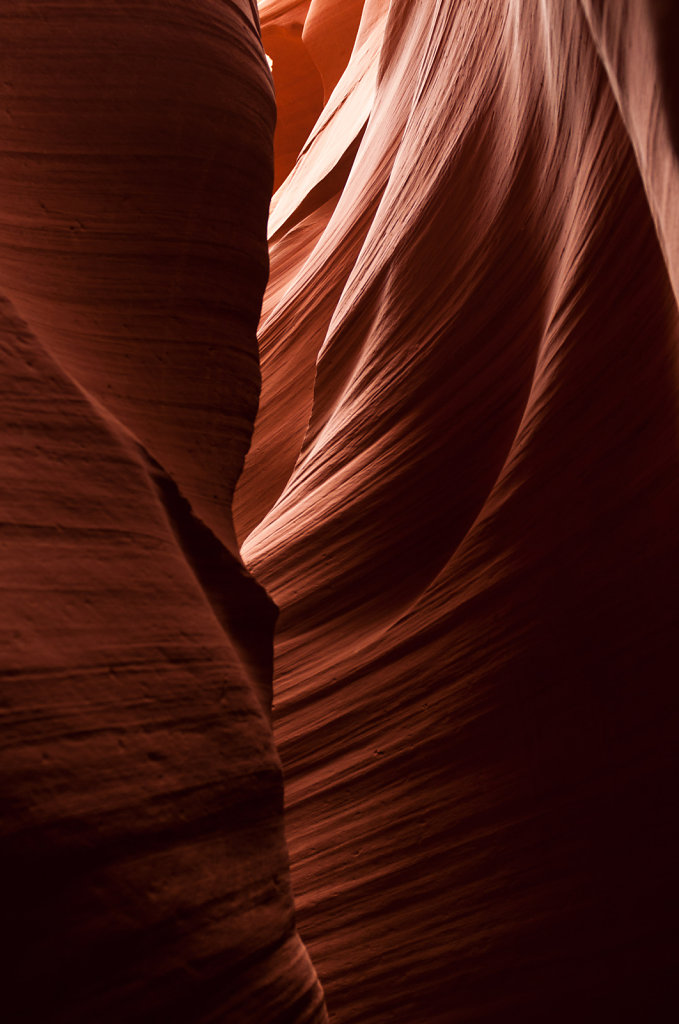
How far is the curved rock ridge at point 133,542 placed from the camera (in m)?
0.88

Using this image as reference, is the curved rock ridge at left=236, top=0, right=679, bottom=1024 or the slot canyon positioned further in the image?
the curved rock ridge at left=236, top=0, right=679, bottom=1024

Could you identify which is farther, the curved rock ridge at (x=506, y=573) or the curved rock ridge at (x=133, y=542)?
the curved rock ridge at (x=506, y=573)

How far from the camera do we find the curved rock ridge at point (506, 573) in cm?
143

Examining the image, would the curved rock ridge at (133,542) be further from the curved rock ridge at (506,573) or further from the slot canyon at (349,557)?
the curved rock ridge at (506,573)

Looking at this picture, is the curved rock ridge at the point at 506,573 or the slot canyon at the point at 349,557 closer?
the slot canyon at the point at 349,557

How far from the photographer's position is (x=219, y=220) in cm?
159

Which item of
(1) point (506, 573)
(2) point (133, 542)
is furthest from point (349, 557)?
(2) point (133, 542)

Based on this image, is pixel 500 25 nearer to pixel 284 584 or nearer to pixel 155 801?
pixel 284 584

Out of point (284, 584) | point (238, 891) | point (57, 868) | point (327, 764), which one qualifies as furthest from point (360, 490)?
point (57, 868)

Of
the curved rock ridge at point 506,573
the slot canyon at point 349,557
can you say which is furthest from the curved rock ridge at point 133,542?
the curved rock ridge at point 506,573

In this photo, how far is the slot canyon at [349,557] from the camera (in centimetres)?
95

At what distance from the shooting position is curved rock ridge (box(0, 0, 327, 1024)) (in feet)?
2.87

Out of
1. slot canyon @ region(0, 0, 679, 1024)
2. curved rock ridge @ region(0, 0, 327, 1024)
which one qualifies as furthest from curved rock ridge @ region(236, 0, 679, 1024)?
curved rock ridge @ region(0, 0, 327, 1024)

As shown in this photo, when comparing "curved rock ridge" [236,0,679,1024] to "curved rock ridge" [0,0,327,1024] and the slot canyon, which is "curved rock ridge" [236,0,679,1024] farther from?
"curved rock ridge" [0,0,327,1024]
